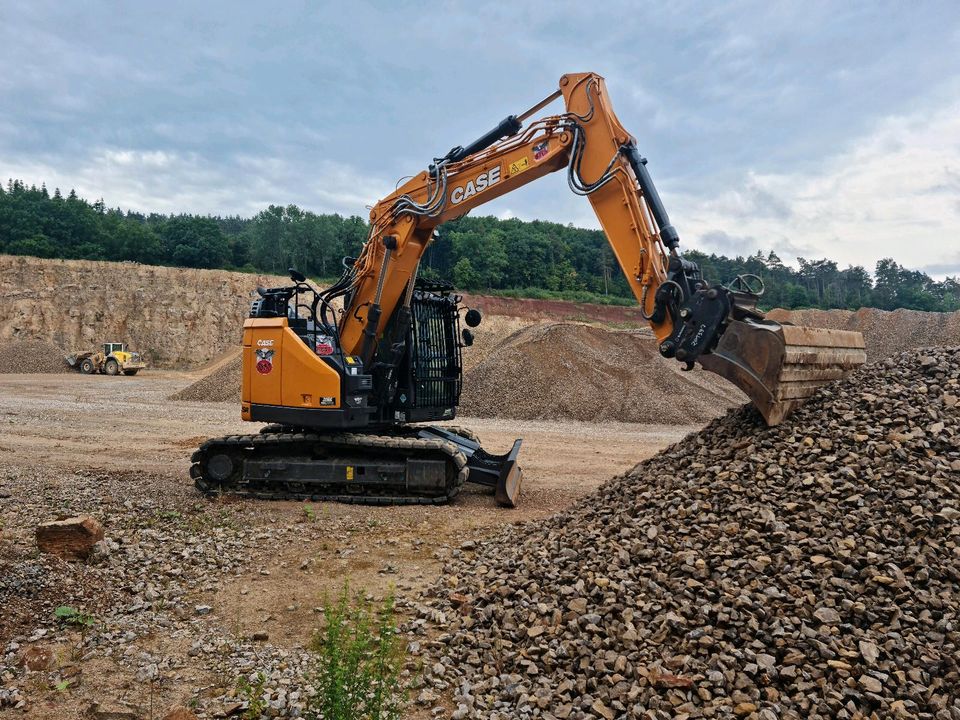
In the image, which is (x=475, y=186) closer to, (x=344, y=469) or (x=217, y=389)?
(x=344, y=469)

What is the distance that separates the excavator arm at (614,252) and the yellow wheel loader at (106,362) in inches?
1030

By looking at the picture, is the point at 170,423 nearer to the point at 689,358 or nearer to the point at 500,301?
the point at 689,358

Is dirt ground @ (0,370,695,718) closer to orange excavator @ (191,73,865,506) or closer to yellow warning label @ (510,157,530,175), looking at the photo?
orange excavator @ (191,73,865,506)

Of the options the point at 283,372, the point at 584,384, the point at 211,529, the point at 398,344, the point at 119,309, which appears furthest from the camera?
the point at 119,309

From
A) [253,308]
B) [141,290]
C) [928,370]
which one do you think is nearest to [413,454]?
[253,308]

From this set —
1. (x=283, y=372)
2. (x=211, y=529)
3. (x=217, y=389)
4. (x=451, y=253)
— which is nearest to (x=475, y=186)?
(x=283, y=372)

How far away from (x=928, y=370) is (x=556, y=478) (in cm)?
546

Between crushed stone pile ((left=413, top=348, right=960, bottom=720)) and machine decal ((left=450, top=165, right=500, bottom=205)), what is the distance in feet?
12.4

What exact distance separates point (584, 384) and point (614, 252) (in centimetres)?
1164

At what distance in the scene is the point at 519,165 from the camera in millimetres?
7621

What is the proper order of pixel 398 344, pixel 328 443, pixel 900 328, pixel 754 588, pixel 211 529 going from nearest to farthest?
pixel 754 588, pixel 211 529, pixel 328 443, pixel 398 344, pixel 900 328

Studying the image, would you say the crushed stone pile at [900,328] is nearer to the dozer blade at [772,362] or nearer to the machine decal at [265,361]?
the dozer blade at [772,362]

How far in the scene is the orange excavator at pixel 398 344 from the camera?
7.13 meters

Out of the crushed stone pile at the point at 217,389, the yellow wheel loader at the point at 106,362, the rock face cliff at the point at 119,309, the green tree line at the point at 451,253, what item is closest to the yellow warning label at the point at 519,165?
the crushed stone pile at the point at 217,389
